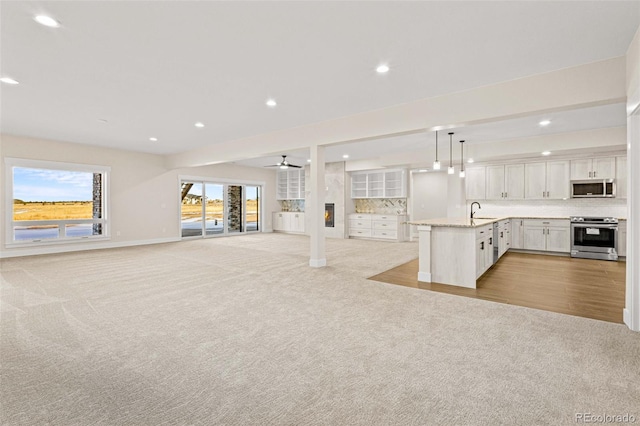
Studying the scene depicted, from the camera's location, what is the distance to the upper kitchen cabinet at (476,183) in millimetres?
8336

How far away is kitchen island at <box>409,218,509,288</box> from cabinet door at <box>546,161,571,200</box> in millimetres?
3886

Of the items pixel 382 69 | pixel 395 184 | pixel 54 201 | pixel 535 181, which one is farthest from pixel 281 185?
pixel 382 69

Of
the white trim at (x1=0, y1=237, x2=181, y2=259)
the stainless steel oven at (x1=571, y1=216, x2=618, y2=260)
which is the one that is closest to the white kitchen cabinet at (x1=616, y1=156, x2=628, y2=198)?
the stainless steel oven at (x1=571, y1=216, x2=618, y2=260)

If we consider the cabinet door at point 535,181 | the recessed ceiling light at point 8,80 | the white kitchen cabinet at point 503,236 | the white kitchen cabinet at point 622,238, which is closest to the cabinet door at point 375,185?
the white kitchen cabinet at point 503,236

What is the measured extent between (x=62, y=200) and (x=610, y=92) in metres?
10.7

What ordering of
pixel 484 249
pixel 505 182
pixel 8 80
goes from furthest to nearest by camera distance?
1. pixel 505 182
2. pixel 484 249
3. pixel 8 80

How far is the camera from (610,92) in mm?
3250

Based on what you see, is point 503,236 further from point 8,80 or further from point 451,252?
point 8,80

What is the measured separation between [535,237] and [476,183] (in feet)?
6.40

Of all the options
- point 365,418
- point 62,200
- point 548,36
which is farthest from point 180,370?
point 62,200

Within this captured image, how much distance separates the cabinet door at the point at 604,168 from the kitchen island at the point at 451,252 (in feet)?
13.9

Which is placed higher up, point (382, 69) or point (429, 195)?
point (382, 69)

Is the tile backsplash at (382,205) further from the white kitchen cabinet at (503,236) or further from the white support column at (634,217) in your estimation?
the white support column at (634,217)

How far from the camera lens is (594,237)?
6734mm
